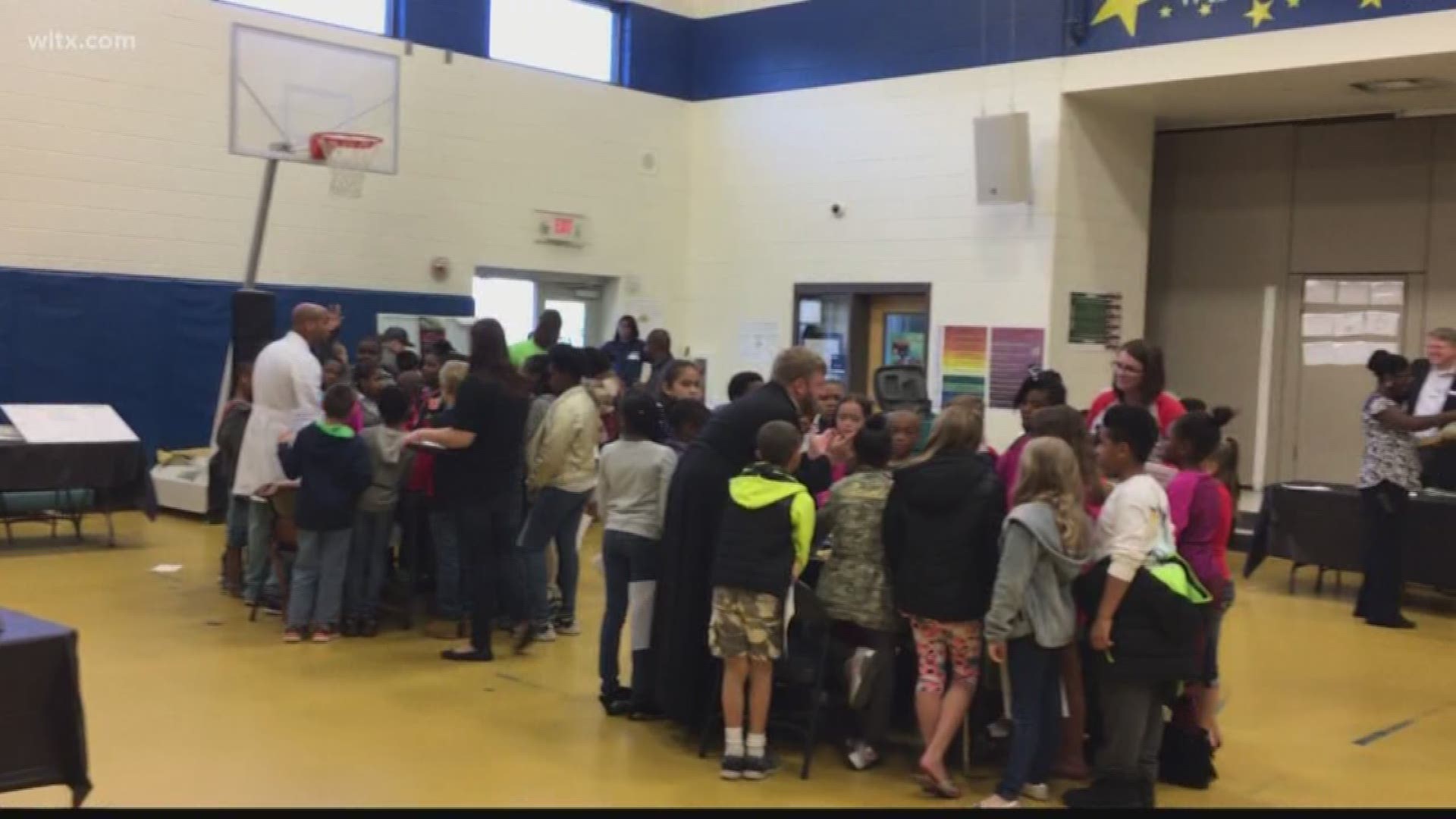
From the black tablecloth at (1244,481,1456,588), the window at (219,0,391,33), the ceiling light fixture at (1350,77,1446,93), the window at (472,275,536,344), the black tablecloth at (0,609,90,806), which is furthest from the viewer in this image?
the window at (472,275,536,344)

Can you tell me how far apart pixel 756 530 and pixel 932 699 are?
839 millimetres

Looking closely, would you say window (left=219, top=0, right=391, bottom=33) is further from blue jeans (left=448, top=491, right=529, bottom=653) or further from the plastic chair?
the plastic chair

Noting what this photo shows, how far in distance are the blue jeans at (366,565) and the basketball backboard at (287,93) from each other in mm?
4457

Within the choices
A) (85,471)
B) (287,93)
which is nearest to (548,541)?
(85,471)

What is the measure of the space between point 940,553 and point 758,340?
9054 mm

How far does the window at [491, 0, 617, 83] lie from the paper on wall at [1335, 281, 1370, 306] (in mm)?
7372

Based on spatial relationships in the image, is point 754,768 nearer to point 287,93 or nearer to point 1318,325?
point 287,93

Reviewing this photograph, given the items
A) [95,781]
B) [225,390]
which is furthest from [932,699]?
[225,390]

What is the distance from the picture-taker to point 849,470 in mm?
4973

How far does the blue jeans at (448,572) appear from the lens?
6.25m

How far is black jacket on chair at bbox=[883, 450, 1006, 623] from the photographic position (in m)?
4.20

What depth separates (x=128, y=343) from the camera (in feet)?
33.0

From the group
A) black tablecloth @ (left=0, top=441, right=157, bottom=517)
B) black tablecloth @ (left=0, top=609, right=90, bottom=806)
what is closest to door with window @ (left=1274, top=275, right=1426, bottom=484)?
black tablecloth @ (left=0, top=441, right=157, bottom=517)

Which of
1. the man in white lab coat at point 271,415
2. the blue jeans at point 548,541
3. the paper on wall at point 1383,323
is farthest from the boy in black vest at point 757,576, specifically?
the paper on wall at point 1383,323
